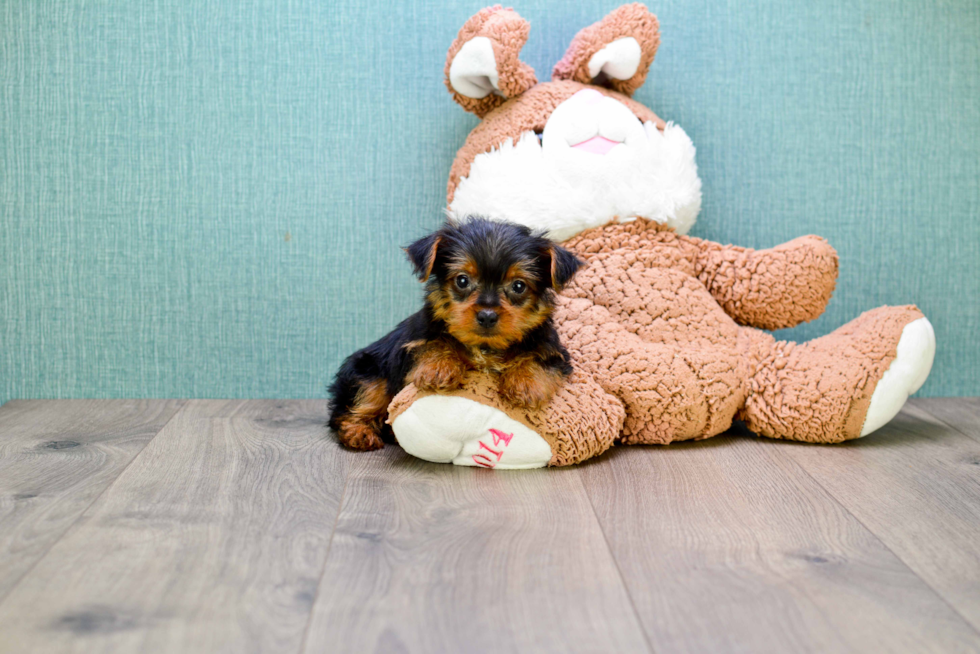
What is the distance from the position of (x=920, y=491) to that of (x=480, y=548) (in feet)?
3.53

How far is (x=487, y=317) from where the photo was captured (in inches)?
68.9

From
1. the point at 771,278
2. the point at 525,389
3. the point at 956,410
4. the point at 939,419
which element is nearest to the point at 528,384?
the point at 525,389

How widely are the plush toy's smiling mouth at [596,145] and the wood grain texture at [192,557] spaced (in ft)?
3.56

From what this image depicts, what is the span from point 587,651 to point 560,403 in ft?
2.80

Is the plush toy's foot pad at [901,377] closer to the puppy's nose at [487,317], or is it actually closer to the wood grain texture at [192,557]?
the puppy's nose at [487,317]

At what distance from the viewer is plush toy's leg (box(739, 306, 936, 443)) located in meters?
2.18

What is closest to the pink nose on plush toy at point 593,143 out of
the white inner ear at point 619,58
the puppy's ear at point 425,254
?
the white inner ear at point 619,58

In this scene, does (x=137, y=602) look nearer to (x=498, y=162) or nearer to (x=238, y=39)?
(x=498, y=162)

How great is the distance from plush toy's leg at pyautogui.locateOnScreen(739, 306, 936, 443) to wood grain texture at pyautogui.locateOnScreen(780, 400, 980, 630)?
7 centimetres

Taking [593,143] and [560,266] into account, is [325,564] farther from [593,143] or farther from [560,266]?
[593,143]

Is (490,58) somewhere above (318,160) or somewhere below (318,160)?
above

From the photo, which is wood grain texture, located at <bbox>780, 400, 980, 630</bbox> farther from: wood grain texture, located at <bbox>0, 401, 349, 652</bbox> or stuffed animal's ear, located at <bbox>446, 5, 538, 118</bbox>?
stuffed animal's ear, located at <bbox>446, 5, 538, 118</bbox>

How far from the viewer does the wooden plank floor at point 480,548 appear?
4.02ft

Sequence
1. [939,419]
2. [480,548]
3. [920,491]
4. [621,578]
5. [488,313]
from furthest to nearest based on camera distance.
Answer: [939,419], [920,491], [488,313], [480,548], [621,578]
